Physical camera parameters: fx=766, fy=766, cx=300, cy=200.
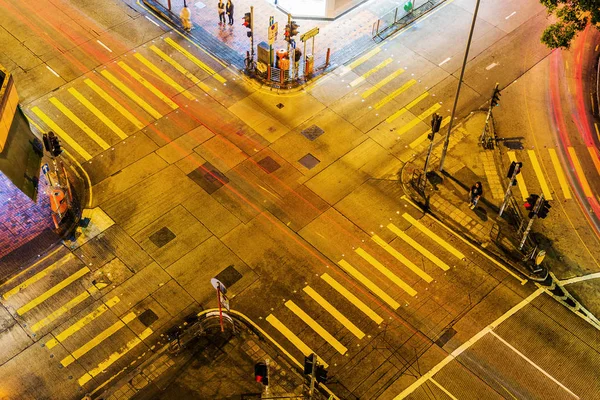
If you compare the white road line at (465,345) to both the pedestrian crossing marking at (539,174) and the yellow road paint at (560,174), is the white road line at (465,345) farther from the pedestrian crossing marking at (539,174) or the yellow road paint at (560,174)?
the yellow road paint at (560,174)

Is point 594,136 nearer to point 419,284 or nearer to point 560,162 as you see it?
point 560,162

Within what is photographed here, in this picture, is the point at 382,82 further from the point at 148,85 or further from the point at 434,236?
the point at 148,85

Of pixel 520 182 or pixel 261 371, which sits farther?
pixel 520 182

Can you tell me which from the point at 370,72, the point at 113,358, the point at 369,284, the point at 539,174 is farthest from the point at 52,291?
the point at 539,174

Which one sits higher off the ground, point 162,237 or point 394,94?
point 394,94

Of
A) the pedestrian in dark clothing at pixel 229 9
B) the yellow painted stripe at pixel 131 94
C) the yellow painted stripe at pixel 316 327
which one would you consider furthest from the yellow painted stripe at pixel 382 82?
the yellow painted stripe at pixel 316 327

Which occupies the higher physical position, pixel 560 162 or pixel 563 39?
pixel 563 39

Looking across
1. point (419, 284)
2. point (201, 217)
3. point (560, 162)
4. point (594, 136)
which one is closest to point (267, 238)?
point (201, 217)
